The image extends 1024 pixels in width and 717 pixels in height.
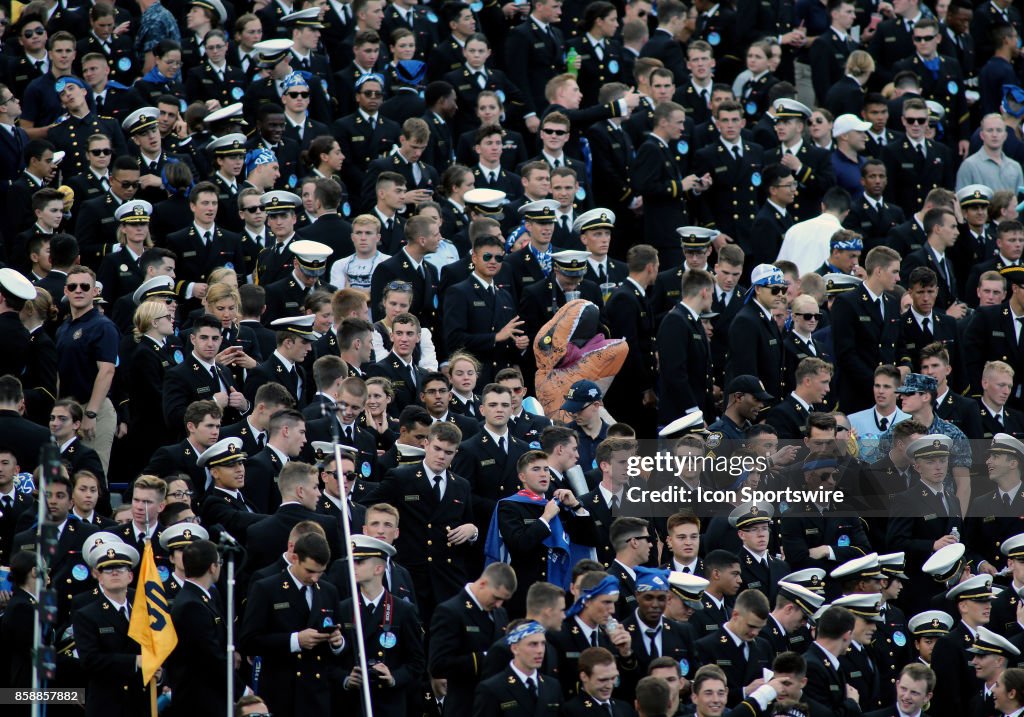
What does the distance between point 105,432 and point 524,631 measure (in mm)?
4543

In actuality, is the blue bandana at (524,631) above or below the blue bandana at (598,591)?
below

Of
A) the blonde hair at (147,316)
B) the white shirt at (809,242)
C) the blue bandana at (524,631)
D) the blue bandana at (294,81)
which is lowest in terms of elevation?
the blue bandana at (524,631)

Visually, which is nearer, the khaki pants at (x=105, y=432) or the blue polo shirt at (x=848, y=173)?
the khaki pants at (x=105, y=432)

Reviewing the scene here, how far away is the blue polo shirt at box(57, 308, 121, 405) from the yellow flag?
10.5 feet

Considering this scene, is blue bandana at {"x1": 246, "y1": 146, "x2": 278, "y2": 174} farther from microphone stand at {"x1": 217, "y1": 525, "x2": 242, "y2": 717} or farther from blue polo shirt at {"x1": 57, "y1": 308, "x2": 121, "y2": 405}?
microphone stand at {"x1": 217, "y1": 525, "x2": 242, "y2": 717}

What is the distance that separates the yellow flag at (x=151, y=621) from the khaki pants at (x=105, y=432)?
9.90 feet

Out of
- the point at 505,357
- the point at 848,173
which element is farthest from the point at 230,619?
the point at 848,173

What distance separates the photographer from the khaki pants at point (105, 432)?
14.9 m

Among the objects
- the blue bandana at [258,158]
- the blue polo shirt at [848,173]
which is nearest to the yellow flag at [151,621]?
the blue bandana at [258,158]

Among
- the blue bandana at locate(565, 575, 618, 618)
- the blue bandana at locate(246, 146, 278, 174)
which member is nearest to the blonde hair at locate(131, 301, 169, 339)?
the blue bandana at locate(246, 146, 278, 174)

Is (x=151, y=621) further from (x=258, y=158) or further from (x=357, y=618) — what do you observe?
(x=258, y=158)

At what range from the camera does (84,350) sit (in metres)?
14.9

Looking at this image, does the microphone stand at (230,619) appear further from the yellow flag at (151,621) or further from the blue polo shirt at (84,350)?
the blue polo shirt at (84,350)

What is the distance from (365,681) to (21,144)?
8.39 m
